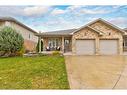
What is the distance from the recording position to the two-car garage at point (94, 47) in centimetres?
2205

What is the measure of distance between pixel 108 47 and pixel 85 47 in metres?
2.17

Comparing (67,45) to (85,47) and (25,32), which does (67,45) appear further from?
(25,32)

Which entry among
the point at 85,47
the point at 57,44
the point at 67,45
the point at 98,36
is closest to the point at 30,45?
the point at 57,44

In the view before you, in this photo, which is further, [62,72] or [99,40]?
[99,40]

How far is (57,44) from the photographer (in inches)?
883

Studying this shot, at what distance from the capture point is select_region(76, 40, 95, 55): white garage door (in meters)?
22.2

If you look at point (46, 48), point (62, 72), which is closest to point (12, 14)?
point (46, 48)

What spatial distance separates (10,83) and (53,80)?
1825 mm

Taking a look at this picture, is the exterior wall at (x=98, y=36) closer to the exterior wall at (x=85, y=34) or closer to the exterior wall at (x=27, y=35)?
the exterior wall at (x=85, y=34)

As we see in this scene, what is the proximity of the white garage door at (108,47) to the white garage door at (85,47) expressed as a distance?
2.83 feet

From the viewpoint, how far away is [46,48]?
71.9 feet

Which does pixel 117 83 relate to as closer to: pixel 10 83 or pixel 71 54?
pixel 10 83

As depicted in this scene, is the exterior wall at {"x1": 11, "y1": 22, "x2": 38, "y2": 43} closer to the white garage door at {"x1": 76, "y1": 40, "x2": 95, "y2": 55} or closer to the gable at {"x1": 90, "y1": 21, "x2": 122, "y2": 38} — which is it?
the white garage door at {"x1": 76, "y1": 40, "x2": 95, "y2": 55}

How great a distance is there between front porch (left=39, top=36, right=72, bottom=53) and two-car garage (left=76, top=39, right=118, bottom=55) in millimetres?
930
